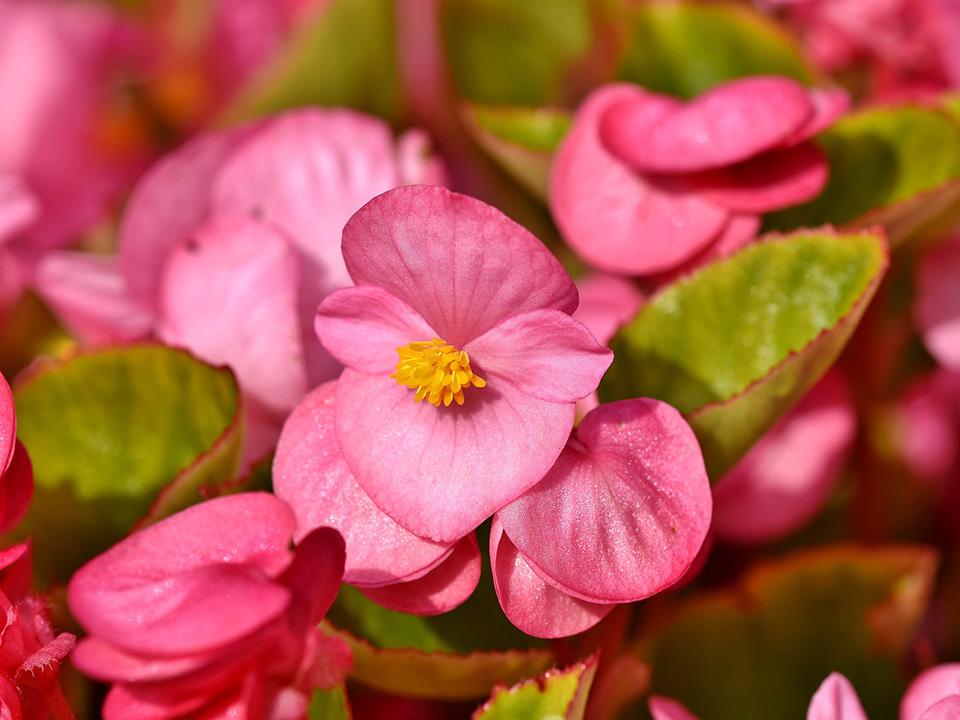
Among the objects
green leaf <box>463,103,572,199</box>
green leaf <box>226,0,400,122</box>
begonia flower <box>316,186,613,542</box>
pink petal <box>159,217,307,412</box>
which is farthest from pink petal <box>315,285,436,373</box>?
green leaf <box>226,0,400,122</box>

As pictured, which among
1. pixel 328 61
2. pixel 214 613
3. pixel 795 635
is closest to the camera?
pixel 214 613

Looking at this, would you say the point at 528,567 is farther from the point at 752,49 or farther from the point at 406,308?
the point at 752,49

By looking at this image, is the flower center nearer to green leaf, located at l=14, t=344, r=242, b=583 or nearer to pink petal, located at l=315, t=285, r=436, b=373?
pink petal, located at l=315, t=285, r=436, b=373

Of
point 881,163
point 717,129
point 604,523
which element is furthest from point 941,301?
point 604,523

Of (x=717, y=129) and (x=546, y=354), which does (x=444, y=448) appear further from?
(x=717, y=129)

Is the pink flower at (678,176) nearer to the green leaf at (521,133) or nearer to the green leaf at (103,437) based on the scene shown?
the green leaf at (521,133)

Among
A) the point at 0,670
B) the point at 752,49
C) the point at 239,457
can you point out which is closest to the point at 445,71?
the point at 752,49
